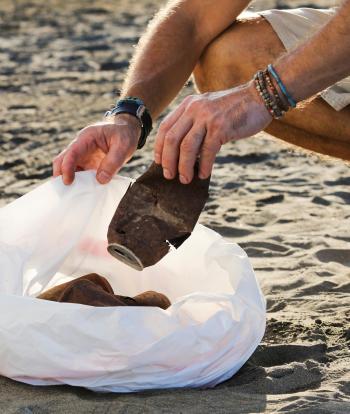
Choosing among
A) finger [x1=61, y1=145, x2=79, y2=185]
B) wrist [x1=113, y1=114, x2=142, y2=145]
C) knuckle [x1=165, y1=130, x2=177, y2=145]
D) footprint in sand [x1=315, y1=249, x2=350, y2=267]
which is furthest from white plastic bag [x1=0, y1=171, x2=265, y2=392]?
footprint in sand [x1=315, y1=249, x2=350, y2=267]

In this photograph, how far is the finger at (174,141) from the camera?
2352 mm

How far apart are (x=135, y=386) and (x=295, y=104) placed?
0.87m

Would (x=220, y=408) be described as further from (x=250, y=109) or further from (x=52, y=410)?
(x=250, y=109)

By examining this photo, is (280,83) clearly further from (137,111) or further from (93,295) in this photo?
(93,295)

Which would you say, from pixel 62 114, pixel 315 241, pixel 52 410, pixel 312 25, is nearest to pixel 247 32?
pixel 312 25

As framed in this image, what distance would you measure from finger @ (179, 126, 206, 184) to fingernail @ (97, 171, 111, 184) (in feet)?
1.41

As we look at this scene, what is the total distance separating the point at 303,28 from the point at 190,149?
1.27m

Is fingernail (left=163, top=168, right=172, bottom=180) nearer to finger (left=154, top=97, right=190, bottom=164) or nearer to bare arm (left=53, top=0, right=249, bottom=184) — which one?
finger (left=154, top=97, right=190, bottom=164)

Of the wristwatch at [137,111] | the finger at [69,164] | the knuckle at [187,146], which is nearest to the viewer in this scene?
the knuckle at [187,146]

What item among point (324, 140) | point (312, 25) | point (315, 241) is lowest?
point (315, 241)

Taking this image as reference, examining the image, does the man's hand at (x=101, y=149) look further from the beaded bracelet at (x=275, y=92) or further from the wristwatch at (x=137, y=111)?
the beaded bracelet at (x=275, y=92)

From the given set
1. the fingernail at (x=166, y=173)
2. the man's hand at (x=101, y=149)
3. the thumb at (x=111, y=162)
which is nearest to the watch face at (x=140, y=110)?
the man's hand at (x=101, y=149)

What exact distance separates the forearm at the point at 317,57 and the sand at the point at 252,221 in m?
0.75

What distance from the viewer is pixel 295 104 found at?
2561 mm
